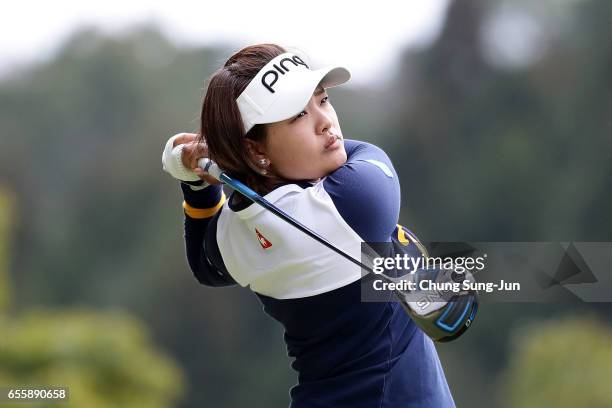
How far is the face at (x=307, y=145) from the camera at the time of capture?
2227 millimetres

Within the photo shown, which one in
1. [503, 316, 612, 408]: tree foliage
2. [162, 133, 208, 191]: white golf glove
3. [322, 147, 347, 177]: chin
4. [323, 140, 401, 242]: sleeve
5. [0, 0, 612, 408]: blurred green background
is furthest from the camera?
[0, 0, 612, 408]: blurred green background

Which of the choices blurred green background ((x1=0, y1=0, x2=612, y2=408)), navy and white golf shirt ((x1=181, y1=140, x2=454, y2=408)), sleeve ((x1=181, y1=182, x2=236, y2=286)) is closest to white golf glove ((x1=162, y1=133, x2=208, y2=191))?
sleeve ((x1=181, y1=182, x2=236, y2=286))

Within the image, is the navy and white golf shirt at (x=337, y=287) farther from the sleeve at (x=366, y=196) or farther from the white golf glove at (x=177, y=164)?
the white golf glove at (x=177, y=164)

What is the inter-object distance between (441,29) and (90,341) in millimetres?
12881

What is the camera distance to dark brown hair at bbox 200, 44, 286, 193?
2.25 m

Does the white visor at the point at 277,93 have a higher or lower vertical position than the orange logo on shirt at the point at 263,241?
higher

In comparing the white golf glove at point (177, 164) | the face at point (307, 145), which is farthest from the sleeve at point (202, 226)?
the face at point (307, 145)

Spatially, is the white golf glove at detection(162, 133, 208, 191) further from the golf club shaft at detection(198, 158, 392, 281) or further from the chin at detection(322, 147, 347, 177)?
the chin at detection(322, 147, 347, 177)

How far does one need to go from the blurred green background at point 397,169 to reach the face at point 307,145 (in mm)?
15680

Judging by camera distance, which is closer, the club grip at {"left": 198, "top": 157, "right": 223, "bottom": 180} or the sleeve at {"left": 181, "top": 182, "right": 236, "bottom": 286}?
the club grip at {"left": 198, "top": 157, "right": 223, "bottom": 180}

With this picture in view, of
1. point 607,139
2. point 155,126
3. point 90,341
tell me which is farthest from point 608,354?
point 155,126

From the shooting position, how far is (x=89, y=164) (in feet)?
78.3

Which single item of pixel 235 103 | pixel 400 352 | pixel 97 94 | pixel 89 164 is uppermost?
Answer: pixel 97 94

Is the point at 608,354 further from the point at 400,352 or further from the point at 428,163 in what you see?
the point at 428,163
